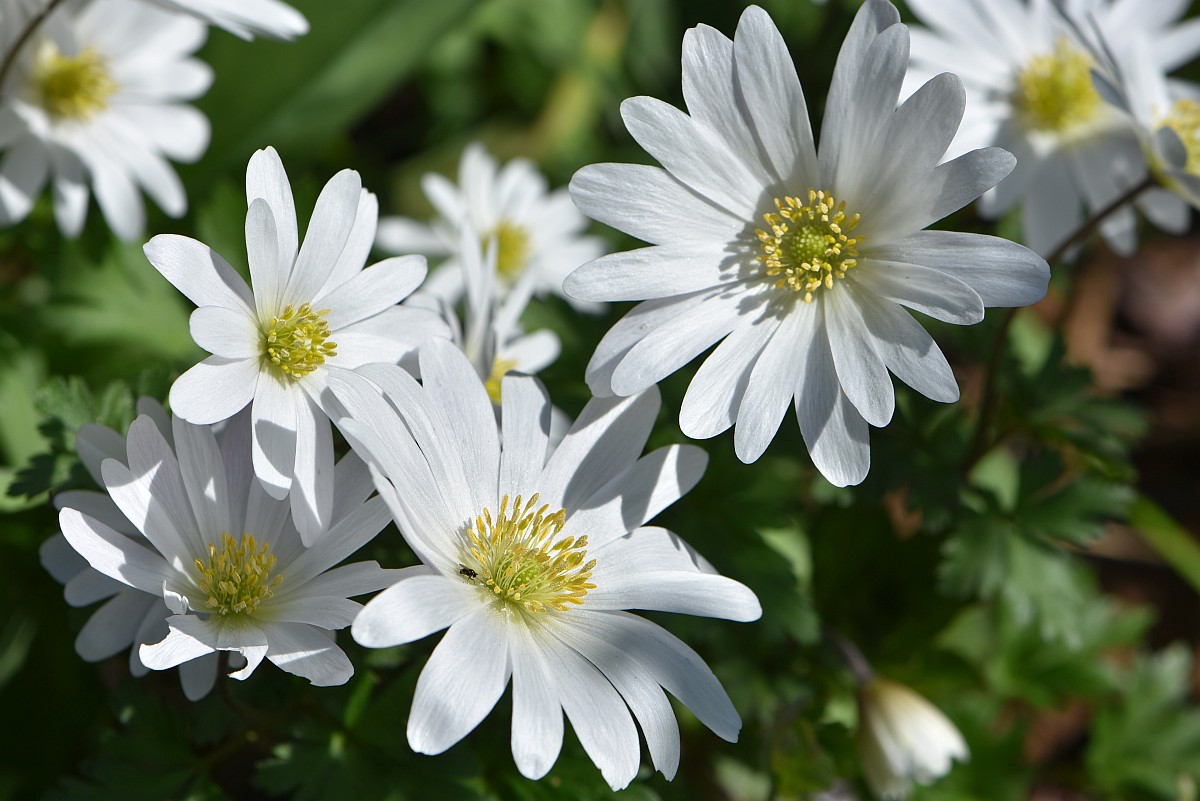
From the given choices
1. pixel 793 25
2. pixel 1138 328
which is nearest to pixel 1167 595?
pixel 1138 328

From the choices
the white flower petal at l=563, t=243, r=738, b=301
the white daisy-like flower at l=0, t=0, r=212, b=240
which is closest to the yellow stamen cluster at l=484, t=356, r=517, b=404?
the white flower petal at l=563, t=243, r=738, b=301

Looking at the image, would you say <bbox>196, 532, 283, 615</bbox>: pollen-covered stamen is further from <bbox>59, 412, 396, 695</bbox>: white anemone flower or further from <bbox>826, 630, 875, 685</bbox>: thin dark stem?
<bbox>826, 630, 875, 685</bbox>: thin dark stem

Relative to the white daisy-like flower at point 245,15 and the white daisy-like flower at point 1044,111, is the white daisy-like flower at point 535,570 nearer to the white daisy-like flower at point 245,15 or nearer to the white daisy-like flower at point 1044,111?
the white daisy-like flower at point 245,15

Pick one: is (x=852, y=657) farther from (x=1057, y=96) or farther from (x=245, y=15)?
(x=245, y=15)

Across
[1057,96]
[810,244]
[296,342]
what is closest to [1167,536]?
[1057,96]

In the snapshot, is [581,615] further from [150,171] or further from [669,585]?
[150,171]

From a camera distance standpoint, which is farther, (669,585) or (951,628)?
(951,628)
